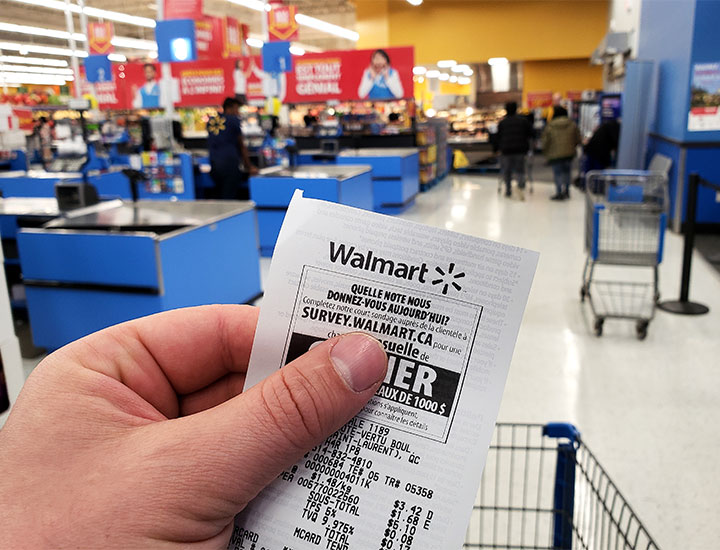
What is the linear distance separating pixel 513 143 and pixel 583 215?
2.22 m

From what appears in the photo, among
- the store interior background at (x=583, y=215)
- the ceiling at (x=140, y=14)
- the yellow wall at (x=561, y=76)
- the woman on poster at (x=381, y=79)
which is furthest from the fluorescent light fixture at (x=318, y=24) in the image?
the yellow wall at (x=561, y=76)

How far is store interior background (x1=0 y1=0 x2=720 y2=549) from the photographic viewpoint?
2816mm

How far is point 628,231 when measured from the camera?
4.45m

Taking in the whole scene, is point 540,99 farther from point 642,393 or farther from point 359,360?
point 359,360

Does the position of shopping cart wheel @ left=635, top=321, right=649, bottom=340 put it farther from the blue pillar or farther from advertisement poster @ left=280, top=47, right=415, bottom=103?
advertisement poster @ left=280, top=47, right=415, bottom=103

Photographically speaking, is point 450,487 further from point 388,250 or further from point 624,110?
point 624,110

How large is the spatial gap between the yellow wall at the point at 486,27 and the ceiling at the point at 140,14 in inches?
64.0

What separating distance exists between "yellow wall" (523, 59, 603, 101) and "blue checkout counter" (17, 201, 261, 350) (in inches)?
801

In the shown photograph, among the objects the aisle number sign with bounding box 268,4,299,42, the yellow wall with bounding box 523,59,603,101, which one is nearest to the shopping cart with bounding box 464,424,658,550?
the aisle number sign with bounding box 268,4,299,42

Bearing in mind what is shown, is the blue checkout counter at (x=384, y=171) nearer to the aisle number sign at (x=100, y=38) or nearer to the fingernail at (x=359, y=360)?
the aisle number sign at (x=100, y=38)

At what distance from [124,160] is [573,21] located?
15.3 m

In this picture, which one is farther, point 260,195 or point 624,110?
point 624,110

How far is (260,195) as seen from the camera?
6680mm

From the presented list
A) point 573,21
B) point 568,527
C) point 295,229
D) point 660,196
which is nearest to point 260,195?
point 660,196
